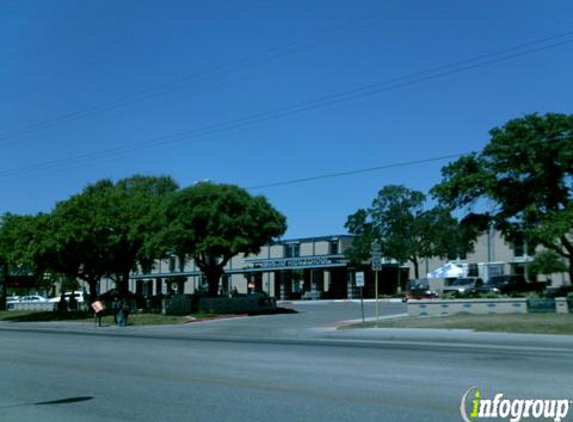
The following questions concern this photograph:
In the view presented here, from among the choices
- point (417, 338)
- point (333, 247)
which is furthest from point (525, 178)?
point (333, 247)

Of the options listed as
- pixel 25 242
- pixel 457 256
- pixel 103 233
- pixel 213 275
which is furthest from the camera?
pixel 457 256

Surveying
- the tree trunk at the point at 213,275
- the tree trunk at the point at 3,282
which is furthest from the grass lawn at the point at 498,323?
the tree trunk at the point at 3,282

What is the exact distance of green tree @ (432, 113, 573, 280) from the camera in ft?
119

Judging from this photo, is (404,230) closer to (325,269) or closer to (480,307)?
(325,269)

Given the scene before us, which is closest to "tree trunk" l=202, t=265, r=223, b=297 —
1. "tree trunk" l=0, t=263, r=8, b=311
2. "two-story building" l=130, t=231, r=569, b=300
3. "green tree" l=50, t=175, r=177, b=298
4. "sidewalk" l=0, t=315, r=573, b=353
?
"green tree" l=50, t=175, r=177, b=298

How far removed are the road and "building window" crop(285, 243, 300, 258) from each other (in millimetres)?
56376

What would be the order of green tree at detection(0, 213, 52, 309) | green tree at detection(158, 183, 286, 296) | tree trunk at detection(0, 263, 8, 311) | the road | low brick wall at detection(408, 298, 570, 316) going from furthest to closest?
tree trunk at detection(0, 263, 8, 311) → green tree at detection(0, 213, 52, 309) → green tree at detection(158, 183, 286, 296) → low brick wall at detection(408, 298, 570, 316) → the road

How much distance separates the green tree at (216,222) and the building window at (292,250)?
103ft

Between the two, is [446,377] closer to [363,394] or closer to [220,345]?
[363,394]

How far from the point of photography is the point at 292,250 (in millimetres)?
78188

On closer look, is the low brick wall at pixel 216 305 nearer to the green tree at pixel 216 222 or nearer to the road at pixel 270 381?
the green tree at pixel 216 222

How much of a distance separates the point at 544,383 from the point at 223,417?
561cm

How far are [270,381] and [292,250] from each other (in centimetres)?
6510
